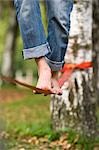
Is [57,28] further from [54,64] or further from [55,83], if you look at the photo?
[55,83]

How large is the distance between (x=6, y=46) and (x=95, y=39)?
477 inches

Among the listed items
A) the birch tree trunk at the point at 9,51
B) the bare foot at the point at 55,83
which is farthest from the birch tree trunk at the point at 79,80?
A: the birch tree trunk at the point at 9,51

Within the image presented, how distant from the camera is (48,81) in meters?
4.86

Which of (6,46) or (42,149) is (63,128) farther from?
(6,46)

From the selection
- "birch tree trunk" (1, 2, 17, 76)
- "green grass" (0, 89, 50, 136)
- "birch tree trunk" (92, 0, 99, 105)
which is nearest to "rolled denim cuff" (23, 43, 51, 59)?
"green grass" (0, 89, 50, 136)

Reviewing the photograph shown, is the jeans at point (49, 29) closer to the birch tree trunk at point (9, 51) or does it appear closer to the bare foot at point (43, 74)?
the bare foot at point (43, 74)

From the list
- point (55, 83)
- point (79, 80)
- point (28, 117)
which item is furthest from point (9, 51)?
point (55, 83)

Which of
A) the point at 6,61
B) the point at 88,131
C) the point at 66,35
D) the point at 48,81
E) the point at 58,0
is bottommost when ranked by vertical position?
the point at 6,61

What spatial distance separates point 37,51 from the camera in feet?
15.2

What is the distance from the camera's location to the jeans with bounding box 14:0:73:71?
4574 mm

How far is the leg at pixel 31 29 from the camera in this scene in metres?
4.57

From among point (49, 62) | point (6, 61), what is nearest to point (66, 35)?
point (49, 62)

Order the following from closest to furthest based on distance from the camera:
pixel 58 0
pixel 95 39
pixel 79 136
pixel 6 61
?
pixel 58 0
pixel 79 136
pixel 95 39
pixel 6 61

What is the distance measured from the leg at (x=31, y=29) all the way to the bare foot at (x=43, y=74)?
0.05 metres
